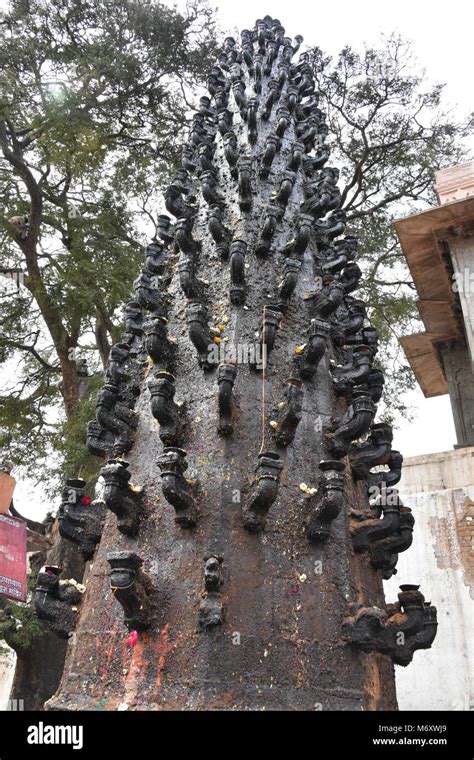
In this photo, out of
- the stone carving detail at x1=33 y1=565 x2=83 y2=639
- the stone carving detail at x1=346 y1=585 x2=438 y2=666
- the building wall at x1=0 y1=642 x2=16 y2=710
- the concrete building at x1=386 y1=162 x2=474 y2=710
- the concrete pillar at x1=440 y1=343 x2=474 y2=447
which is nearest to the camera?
the stone carving detail at x1=346 y1=585 x2=438 y2=666

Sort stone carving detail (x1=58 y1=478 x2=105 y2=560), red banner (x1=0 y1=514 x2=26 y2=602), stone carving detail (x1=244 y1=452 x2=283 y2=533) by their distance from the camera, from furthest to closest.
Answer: red banner (x1=0 y1=514 x2=26 y2=602) < stone carving detail (x1=58 y1=478 x2=105 y2=560) < stone carving detail (x1=244 y1=452 x2=283 y2=533)

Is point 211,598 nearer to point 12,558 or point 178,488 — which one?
point 178,488

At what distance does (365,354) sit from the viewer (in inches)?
143

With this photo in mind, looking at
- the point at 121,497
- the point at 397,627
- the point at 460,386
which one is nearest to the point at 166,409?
the point at 121,497

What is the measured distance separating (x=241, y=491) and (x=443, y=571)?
7.27m

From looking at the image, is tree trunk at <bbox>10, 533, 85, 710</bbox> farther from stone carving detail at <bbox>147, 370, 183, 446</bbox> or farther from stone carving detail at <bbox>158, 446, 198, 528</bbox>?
stone carving detail at <bbox>158, 446, 198, 528</bbox>

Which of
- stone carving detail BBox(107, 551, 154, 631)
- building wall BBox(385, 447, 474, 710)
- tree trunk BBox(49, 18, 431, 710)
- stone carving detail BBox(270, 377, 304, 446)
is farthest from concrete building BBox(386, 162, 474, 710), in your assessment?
stone carving detail BBox(107, 551, 154, 631)

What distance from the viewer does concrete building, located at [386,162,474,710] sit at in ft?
26.2

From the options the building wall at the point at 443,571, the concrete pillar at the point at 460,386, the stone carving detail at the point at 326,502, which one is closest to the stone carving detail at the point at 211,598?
the stone carving detail at the point at 326,502

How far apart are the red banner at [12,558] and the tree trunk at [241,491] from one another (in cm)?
494

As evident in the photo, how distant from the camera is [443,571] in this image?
8.84 metres

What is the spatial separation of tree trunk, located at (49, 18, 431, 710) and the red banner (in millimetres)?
4937

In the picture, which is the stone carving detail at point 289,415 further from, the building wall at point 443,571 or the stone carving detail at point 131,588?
the building wall at point 443,571

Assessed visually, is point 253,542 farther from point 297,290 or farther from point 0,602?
point 0,602
